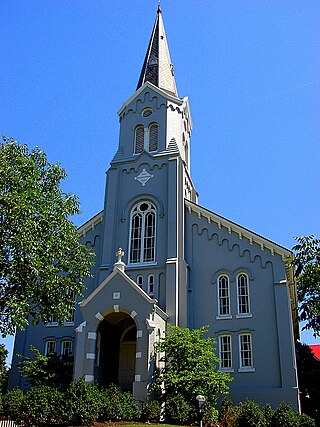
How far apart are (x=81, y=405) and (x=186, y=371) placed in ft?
19.2

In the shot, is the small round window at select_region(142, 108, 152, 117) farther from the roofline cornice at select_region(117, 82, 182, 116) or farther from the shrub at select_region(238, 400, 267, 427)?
the shrub at select_region(238, 400, 267, 427)

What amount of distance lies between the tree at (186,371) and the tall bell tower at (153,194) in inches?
99.2

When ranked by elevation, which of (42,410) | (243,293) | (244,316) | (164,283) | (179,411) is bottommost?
(42,410)

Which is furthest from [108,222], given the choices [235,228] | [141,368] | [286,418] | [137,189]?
[286,418]

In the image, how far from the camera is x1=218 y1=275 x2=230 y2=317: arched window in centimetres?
2778

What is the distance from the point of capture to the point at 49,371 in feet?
84.3

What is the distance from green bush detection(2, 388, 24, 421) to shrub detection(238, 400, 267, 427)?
10.2 metres

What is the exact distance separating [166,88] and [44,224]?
64.5 ft

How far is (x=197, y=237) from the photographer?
2997 centimetres

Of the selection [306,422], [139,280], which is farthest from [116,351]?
[306,422]

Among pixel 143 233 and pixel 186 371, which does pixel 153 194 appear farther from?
pixel 186 371

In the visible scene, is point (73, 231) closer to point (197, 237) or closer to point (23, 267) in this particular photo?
point (23, 267)

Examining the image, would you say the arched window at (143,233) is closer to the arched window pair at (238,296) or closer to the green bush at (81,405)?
the arched window pair at (238,296)

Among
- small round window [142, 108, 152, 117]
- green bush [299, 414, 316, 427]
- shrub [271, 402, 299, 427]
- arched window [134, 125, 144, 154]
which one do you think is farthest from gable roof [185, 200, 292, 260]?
green bush [299, 414, 316, 427]
